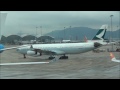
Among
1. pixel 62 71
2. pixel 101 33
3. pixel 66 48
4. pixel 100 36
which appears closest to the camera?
pixel 62 71

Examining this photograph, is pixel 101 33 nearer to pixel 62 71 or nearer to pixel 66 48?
pixel 66 48

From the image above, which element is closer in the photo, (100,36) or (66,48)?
(66,48)

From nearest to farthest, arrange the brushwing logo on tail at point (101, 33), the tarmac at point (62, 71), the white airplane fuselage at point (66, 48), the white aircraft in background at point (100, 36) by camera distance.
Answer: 1. the tarmac at point (62, 71)
2. the white airplane fuselage at point (66, 48)
3. the white aircraft in background at point (100, 36)
4. the brushwing logo on tail at point (101, 33)

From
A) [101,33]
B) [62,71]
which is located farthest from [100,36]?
[62,71]

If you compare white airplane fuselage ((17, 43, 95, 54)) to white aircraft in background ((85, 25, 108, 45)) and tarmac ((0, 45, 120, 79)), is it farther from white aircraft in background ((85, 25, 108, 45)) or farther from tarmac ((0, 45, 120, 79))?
tarmac ((0, 45, 120, 79))

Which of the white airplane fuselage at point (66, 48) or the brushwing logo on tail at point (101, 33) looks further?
the brushwing logo on tail at point (101, 33)

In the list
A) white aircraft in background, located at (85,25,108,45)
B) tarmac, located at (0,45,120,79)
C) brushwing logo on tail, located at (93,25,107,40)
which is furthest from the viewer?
brushwing logo on tail, located at (93,25,107,40)

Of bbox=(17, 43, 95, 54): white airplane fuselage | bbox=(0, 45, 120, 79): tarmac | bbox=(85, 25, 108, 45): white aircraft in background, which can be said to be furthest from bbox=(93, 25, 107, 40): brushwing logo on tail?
bbox=(0, 45, 120, 79): tarmac

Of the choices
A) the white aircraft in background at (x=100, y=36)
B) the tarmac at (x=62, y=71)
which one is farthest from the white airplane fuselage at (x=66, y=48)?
the tarmac at (x=62, y=71)

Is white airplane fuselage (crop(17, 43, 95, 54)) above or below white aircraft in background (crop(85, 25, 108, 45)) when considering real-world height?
below

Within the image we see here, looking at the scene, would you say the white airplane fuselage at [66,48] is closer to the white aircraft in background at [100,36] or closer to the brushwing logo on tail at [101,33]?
the white aircraft in background at [100,36]
